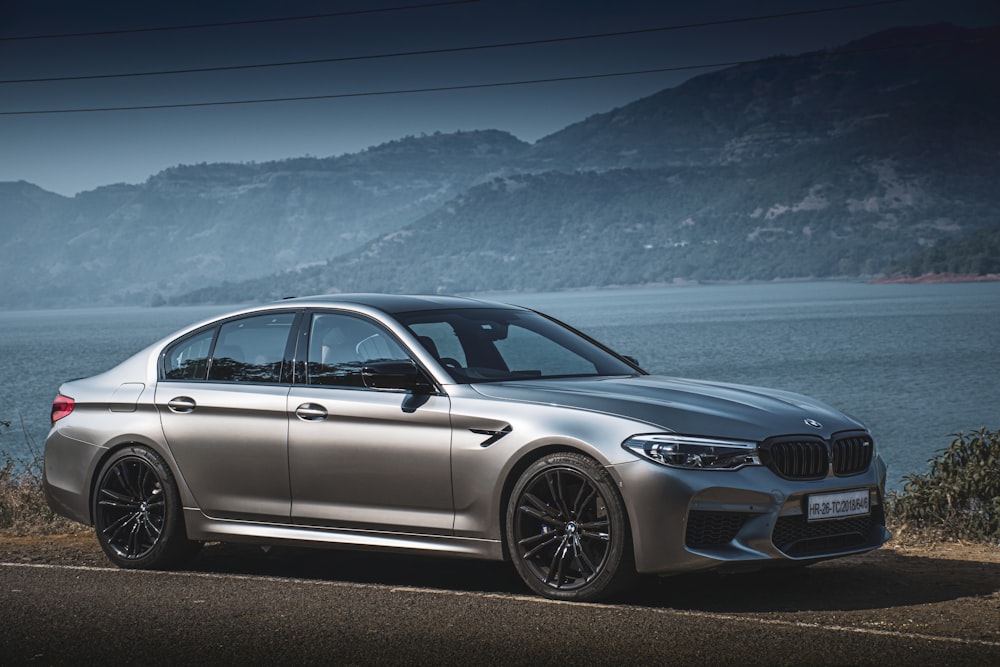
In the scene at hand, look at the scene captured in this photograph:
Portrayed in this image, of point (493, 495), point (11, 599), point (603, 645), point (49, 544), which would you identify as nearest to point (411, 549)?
point (493, 495)

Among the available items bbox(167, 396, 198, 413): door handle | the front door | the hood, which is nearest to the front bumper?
the hood

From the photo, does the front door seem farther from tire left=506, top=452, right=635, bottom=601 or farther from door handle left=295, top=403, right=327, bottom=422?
tire left=506, top=452, right=635, bottom=601

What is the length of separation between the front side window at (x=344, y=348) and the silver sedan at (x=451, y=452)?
15 mm

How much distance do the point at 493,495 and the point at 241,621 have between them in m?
1.40

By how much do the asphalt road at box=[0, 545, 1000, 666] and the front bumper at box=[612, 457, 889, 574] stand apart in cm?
27

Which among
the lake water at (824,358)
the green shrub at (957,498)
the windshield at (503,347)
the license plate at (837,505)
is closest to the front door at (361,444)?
the windshield at (503,347)

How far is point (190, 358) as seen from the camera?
8617mm

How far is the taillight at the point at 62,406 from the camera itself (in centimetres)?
898

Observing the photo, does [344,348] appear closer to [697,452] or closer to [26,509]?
[697,452]

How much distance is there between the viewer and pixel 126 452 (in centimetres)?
852

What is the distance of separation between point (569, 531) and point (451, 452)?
0.78 m

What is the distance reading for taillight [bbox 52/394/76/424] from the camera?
8.98 metres

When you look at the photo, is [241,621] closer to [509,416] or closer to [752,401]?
[509,416]

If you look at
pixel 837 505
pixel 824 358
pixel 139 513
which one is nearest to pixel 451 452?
pixel 837 505
